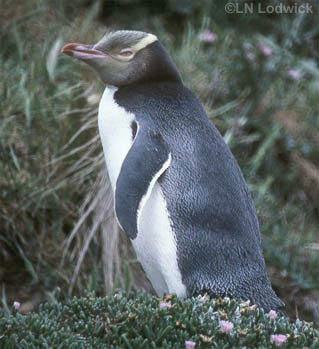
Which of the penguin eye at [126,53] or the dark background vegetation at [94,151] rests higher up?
the penguin eye at [126,53]

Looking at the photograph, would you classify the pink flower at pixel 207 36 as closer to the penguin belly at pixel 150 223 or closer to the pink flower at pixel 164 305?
the penguin belly at pixel 150 223

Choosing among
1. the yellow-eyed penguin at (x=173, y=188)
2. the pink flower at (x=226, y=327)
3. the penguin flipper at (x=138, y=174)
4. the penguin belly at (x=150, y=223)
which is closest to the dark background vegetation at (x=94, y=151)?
the penguin belly at (x=150, y=223)

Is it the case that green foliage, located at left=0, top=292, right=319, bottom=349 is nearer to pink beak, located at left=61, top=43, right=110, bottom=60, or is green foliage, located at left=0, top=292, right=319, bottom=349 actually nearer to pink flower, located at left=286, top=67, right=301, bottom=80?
pink beak, located at left=61, top=43, right=110, bottom=60

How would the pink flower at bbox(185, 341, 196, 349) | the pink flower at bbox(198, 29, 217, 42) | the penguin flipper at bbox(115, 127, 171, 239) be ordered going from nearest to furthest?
the pink flower at bbox(185, 341, 196, 349)
the penguin flipper at bbox(115, 127, 171, 239)
the pink flower at bbox(198, 29, 217, 42)

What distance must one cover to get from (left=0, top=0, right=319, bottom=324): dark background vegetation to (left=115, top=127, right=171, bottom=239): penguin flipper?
1.24m

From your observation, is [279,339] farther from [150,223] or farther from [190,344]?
[150,223]

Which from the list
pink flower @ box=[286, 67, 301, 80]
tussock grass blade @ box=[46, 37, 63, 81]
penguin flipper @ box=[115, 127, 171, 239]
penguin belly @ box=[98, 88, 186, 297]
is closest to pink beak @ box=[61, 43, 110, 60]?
penguin belly @ box=[98, 88, 186, 297]

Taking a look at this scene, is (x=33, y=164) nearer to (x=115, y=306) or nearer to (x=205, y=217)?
(x=205, y=217)

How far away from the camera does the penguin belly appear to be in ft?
9.37

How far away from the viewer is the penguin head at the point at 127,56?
120 inches

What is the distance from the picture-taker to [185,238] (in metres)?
2.84

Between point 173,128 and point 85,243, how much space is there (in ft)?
4.59

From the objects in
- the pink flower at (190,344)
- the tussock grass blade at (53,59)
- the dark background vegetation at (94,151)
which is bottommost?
the dark background vegetation at (94,151)

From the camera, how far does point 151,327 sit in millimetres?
2309
